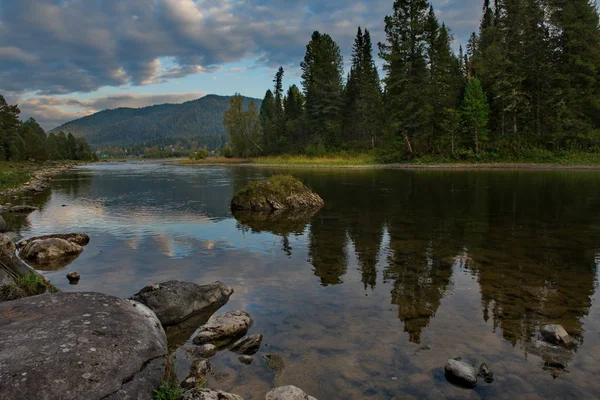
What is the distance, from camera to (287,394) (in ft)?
18.1

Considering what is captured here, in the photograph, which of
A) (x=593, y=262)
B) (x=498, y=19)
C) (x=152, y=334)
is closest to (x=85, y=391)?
(x=152, y=334)

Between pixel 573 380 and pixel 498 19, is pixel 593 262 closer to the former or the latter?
pixel 573 380

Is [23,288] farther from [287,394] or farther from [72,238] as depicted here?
[72,238]

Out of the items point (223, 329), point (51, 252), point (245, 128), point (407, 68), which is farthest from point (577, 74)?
point (245, 128)

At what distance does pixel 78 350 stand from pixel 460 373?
5.50 meters

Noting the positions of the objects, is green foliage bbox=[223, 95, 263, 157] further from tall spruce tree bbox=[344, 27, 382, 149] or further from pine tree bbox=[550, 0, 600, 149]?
pine tree bbox=[550, 0, 600, 149]

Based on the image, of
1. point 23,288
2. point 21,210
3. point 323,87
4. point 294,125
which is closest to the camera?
point 23,288

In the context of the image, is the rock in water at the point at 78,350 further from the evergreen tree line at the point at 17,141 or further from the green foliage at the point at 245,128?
the green foliage at the point at 245,128

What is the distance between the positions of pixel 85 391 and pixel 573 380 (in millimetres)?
6937

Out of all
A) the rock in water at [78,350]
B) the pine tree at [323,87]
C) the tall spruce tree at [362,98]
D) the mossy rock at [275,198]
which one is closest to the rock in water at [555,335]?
the rock in water at [78,350]

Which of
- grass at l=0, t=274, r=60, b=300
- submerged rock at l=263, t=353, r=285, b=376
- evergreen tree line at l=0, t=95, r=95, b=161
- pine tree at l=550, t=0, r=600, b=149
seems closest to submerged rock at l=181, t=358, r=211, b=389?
submerged rock at l=263, t=353, r=285, b=376

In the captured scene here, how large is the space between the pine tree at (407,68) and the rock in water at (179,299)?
6083 cm

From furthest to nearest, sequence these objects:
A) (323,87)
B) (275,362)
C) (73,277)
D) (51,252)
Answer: (323,87) < (51,252) < (73,277) < (275,362)

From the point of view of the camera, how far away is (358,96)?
93.0 meters
